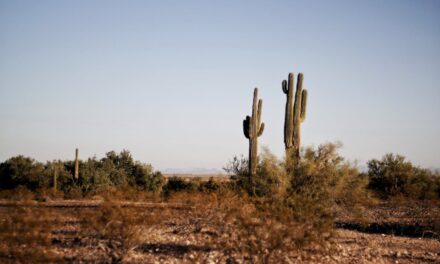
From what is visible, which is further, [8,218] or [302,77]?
[302,77]

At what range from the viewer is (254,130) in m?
18.3

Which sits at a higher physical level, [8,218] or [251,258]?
[8,218]

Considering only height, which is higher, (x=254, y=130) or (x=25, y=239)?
(x=254, y=130)

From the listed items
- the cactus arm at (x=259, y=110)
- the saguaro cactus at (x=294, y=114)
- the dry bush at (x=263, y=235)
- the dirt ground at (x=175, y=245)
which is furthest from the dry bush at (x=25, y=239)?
the cactus arm at (x=259, y=110)

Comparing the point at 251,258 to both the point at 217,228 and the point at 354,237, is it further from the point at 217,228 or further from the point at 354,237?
the point at 354,237

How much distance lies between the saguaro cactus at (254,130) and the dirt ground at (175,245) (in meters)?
4.58

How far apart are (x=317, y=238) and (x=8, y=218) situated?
18.3 ft

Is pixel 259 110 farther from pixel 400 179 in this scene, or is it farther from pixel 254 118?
pixel 400 179

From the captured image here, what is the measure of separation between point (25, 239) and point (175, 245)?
10.8 feet

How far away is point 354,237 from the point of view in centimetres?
1264

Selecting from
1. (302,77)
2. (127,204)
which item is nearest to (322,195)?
(302,77)

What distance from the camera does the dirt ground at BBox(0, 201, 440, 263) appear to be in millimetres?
7938

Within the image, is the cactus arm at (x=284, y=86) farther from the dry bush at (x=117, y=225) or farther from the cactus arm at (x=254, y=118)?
the dry bush at (x=117, y=225)

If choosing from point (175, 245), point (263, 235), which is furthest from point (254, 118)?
point (263, 235)
